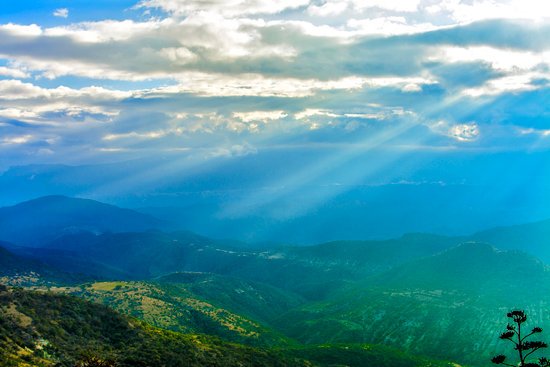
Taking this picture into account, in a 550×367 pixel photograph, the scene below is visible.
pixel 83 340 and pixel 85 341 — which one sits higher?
pixel 83 340

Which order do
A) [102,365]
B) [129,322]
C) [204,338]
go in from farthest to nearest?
1. [204,338]
2. [129,322]
3. [102,365]

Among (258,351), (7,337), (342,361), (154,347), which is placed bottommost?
(342,361)

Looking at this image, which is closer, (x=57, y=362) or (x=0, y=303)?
(x=57, y=362)

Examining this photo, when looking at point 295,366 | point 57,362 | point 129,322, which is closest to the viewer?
point 57,362

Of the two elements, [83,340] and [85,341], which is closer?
[85,341]

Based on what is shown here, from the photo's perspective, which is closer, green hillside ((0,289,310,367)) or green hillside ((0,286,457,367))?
green hillside ((0,286,457,367))

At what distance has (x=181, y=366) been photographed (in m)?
117

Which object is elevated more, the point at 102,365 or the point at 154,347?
the point at 102,365

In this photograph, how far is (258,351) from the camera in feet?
531

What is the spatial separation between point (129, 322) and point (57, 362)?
44035 mm

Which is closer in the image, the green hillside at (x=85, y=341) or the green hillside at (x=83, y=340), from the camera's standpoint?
the green hillside at (x=85, y=341)

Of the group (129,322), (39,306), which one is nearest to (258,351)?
(129,322)

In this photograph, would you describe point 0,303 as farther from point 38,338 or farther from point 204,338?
point 204,338

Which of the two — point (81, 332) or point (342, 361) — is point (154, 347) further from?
point (342, 361)
